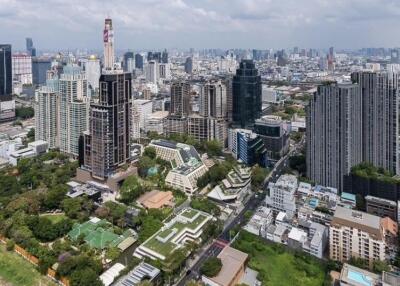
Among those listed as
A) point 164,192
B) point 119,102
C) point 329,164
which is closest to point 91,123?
point 119,102

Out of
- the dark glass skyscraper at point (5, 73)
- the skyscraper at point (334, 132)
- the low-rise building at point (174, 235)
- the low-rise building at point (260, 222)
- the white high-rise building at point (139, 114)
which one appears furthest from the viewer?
the dark glass skyscraper at point (5, 73)

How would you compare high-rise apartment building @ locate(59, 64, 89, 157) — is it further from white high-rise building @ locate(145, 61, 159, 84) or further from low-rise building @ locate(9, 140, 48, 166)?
white high-rise building @ locate(145, 61, 159, 84)

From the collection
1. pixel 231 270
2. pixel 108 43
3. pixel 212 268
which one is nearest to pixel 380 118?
pixel 231 270

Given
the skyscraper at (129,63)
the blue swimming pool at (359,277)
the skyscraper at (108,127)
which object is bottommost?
the blue swimming pool at (359,277)

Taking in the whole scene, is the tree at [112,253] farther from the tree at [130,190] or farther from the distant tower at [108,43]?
the distant tower at [108,43]

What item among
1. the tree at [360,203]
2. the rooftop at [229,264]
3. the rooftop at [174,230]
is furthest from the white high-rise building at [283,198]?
the rooftop at [229,264]

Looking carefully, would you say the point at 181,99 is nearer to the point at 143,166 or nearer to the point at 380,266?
the point at 143,166

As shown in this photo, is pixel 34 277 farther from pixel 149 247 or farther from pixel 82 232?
pixel 149 247
